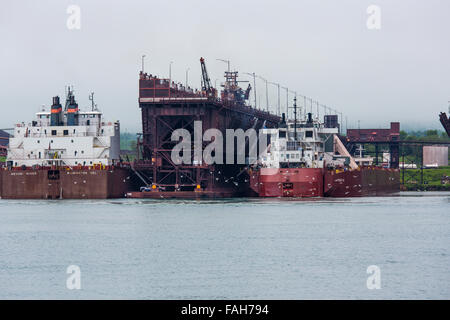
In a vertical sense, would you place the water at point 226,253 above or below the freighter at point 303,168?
below

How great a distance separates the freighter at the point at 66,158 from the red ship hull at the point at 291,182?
707 inches

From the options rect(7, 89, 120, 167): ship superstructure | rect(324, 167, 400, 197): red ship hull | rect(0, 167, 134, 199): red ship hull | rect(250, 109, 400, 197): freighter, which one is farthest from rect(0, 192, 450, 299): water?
rect(7, 89, 120, 167): ship superstructure

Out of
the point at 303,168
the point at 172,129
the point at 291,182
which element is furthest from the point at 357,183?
the point at 172,129

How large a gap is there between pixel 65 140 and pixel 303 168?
2874 cm

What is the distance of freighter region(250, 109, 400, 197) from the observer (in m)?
94.4

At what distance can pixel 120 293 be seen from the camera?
113ft

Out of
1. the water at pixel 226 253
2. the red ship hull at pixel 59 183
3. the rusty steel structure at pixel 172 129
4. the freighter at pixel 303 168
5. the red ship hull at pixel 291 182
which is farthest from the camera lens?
the rusty steel structure at pixel 172 129

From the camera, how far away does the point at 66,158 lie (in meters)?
102

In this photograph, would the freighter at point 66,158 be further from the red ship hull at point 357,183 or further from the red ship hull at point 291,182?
the red ship hull at point 357,183

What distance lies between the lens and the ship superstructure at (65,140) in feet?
334

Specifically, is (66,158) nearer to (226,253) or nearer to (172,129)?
(172,129)

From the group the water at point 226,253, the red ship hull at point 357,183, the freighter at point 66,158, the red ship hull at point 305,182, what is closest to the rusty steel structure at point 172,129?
the freighter at point 66,158
